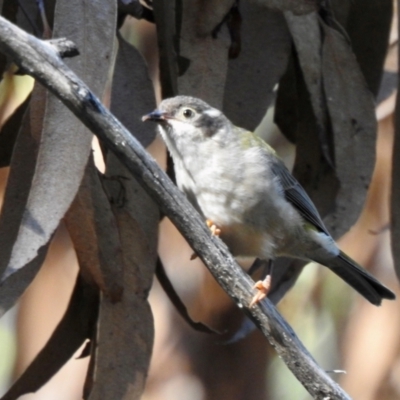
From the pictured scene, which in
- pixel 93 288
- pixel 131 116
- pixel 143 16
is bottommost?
pixel 93 288

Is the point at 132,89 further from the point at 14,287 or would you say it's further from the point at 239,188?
the point at 14,287

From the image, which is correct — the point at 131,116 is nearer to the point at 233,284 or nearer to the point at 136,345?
the point at 136,345

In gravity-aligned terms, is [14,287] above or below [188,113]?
below

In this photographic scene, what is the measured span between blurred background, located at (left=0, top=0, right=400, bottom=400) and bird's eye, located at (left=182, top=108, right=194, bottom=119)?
150 centimetres

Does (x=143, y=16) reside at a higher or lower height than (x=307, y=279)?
higher

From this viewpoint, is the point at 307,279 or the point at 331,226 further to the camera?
the point at 307,279

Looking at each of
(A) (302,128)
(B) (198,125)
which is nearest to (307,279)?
(A) (302,128)

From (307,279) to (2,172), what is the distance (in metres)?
1.77

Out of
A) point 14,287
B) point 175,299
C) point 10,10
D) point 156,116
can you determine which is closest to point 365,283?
point 175,299

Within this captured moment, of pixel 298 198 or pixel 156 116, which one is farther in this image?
pixel 298 198

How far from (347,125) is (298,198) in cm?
38

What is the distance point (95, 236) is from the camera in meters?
2.65

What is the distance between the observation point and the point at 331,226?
10.5 ft

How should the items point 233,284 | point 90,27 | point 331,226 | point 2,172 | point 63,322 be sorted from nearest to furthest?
point 233,284 → point 90,27 → point 63,322 → point 331,226 → point 2,172
